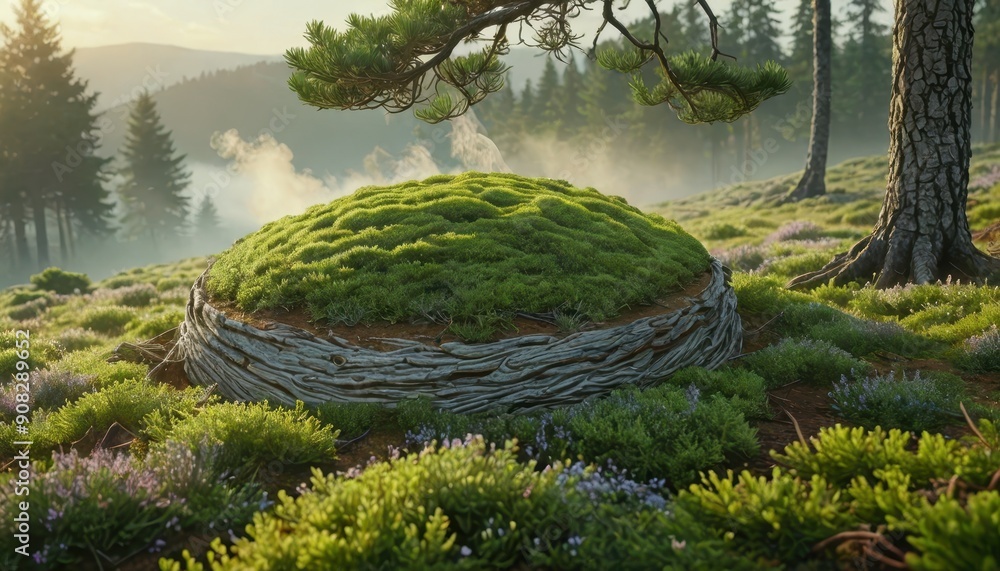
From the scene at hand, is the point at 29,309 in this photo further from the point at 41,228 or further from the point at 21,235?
the point at 21,235

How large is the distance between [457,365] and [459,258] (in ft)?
5.04

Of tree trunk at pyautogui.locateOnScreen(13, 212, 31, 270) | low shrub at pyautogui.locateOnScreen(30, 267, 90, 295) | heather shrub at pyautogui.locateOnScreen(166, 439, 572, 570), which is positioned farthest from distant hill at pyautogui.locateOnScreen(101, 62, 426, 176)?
heather shrub at pyautogui.locateOnScreen(166, 439, 572, 570)

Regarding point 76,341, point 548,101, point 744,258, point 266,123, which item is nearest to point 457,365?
point 76,341

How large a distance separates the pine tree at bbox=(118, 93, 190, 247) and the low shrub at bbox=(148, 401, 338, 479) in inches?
2443

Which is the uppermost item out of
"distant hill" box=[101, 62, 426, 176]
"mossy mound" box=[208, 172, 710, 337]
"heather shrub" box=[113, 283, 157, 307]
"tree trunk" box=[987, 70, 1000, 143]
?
"distant hill" box=[101, 62, 426, 176]

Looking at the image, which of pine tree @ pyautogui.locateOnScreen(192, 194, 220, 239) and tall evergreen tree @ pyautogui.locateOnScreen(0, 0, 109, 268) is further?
pine tree @ pyautogui.locateOnScreen(192, 194, 220, 239)

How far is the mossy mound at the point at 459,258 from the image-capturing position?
6.14 meters

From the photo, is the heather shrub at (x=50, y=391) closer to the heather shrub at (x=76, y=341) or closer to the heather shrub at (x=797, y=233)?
the heather shrub at (x=76, y=341)

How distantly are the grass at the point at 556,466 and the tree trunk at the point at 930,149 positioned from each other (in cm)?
114

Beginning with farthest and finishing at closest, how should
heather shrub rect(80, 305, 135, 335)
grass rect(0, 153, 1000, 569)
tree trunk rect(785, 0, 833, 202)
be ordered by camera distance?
tree trunk rect(785, 0, 833, 202) → heather shrub rect(80, 305, 135, 335) → grass rect(0, 153, 1000, 569)

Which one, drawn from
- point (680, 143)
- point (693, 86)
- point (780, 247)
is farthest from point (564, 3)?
point (680, 143)

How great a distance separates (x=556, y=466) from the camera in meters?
3.79

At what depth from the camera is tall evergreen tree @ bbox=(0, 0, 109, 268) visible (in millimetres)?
44469

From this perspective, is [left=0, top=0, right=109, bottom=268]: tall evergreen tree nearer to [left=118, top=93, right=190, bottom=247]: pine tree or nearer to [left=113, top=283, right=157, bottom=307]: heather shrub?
[left=118, top=93, right=190, bottom=247]: pine tree
